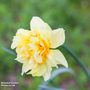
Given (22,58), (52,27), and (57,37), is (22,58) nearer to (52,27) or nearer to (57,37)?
(57,37)

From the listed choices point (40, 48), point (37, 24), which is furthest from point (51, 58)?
point (37, 24)

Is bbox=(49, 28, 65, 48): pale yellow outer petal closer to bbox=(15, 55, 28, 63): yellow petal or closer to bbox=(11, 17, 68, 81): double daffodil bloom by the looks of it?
bbox=(11, 17, 68, 81): double daffodil bloom

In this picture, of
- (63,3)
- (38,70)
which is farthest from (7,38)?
(38,70)

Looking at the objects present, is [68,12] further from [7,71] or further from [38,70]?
[38,70]

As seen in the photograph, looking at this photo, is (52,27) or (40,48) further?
(52,27)

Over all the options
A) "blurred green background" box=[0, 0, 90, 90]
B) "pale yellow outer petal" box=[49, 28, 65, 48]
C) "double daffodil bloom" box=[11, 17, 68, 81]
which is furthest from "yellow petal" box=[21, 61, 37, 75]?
"blurred green background" box=[0, 0, 90, 90]

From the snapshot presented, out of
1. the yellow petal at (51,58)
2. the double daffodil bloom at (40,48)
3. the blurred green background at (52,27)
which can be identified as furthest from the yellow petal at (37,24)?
the blurred green background at (52,27)
